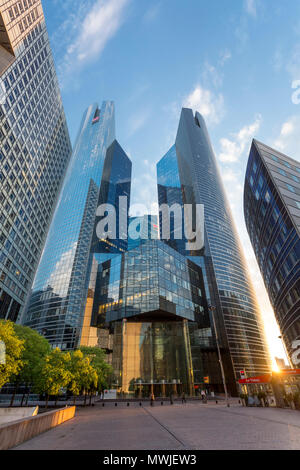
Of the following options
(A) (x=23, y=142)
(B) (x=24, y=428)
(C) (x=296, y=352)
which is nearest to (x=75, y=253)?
(A) (x=23, y=142)

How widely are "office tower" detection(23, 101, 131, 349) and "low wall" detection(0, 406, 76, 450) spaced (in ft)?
199

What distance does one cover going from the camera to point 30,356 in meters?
32.2

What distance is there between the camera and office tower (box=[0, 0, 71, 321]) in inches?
2304

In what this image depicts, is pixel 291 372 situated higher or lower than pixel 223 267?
lower

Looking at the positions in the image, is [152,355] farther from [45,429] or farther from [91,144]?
[91,144]

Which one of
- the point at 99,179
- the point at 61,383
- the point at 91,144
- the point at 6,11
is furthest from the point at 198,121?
the point at 61,383

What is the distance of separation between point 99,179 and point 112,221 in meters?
24.7

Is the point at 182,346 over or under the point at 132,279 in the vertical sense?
under

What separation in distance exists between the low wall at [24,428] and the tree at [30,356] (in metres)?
19.0

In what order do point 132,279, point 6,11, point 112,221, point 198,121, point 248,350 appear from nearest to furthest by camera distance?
point 6,11 → point 132,279 → point 248,350 → point 112,221 → point 198,121

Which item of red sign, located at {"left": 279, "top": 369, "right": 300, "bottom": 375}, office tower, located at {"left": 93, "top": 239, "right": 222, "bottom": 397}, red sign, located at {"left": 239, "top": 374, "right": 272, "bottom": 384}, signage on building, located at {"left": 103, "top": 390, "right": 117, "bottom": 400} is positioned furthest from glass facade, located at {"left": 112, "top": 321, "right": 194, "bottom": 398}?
red sign, located at {"left": 279, "top": 369, "right": 300, "bottom": 375}

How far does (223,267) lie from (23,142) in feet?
292

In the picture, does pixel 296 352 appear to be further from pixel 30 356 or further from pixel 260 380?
pixel 30 356

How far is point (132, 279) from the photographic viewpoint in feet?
200
